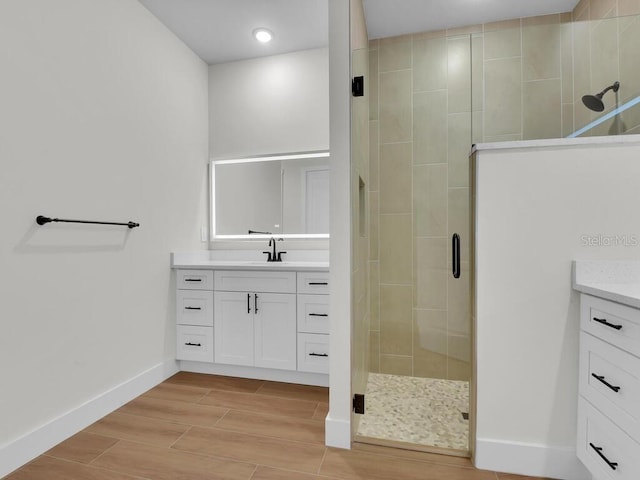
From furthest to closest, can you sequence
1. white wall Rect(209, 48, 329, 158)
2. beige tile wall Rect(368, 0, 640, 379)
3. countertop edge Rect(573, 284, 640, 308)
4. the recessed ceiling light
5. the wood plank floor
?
white wall Rect(209, 48, 329, 158), the recessed ceiling light, beige tile wall Rect(368, 0, 640, 379), the wood plank floor, countertop edge Rect(573, 284, 640, 308)

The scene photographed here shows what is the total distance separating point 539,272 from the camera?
1433mm

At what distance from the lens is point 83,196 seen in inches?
74.3

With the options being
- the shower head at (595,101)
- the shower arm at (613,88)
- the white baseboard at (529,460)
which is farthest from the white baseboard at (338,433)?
the shower arm at (613,88)

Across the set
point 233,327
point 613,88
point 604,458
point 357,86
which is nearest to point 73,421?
point 233,327

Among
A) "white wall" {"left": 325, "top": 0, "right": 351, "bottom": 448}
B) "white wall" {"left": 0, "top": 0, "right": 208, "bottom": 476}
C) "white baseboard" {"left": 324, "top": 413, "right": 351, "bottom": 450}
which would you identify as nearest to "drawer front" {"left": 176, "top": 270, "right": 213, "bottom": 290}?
"white wall" {"left": 0, "top": 0, "right": 208, "bottom": 476}

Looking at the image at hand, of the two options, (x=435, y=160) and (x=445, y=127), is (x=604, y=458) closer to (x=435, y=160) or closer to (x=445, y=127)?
(x=435, y=160)

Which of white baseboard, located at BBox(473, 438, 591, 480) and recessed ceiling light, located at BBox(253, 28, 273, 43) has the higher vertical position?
recessed ceiling light, located at BBox(253, 28, 273, 43)

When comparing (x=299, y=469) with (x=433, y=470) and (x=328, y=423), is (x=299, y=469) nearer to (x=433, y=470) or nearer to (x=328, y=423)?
(x=328, y=423)

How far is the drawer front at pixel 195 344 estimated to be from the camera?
255 cm

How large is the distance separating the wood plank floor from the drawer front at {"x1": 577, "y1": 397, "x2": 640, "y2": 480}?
0.31 m

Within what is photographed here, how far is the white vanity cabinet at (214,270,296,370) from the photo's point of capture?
2.40 m

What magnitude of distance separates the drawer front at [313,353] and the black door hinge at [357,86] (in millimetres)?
1549

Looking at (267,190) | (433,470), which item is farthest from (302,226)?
(433,470)

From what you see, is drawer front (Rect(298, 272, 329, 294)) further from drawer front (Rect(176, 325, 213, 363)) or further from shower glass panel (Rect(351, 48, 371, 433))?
drawer front (Rect(176, 325, 213, 363))
